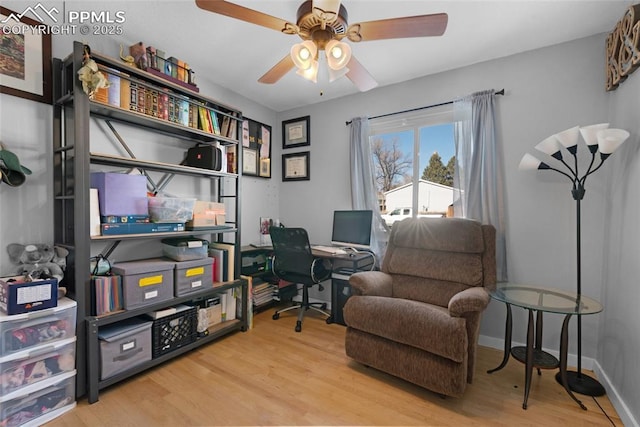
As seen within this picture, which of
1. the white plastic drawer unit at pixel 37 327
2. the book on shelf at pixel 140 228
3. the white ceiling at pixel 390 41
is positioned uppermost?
the white ceiling at pixel 390 41

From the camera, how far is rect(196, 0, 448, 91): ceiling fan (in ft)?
4.38

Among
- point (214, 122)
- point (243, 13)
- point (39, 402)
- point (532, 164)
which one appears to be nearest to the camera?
point (243, 13)

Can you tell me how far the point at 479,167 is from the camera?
7.80 ft

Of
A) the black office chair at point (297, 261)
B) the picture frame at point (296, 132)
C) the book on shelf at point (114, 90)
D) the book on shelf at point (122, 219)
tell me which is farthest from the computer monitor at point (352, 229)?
the book on shelf at point (114, 90)

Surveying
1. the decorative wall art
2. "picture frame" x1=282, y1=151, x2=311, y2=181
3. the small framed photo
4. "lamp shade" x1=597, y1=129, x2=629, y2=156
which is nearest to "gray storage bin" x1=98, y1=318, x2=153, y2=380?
the small framed photo

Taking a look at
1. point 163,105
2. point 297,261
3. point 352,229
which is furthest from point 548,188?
point 163,105

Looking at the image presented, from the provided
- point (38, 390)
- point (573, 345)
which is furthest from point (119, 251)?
point (573, 345)

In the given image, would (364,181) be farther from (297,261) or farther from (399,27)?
(399,27)

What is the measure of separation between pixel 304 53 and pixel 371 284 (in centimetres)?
163

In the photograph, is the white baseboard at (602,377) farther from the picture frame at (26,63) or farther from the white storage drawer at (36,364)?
the picture frame at (26,63)

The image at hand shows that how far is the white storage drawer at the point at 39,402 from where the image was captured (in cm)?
140

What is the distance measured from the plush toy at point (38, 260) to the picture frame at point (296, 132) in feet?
8.22

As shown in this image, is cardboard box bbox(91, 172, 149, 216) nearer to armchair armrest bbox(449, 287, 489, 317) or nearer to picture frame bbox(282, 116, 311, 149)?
picture frame bbox(282, 116, 311, 149)

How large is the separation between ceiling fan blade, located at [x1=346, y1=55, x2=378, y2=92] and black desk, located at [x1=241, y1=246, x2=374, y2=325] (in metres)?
1.46
